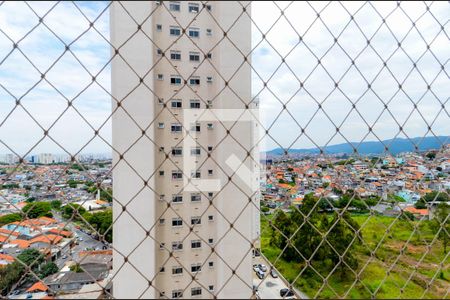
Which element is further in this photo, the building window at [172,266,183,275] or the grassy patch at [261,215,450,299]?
the grassy patch at [261,215,450,299]

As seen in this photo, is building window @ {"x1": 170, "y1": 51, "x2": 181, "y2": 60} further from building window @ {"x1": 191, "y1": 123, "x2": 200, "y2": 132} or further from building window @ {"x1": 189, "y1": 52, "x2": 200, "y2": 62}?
building window @ {"x1": 191, "y1": 123, "x2": 200, "y2": 132}

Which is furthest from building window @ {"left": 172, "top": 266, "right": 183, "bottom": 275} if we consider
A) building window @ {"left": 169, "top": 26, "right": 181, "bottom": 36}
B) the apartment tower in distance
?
building window @ {"left": 169, "top": 26, "right": 181, "bottom": 36}

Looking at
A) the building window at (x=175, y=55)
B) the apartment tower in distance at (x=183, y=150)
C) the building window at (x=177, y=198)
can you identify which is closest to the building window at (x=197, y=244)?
the apartment tower in distance at (x=183, y=150)

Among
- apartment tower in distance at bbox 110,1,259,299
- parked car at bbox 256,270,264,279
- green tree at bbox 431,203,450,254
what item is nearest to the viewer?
apartment tower in distance at bbox 110,1,259,299

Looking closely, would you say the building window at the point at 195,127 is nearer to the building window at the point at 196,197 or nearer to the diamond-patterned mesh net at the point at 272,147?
the diamond-patterned mesh net at the point at 272,147

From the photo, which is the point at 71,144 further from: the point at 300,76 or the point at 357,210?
the point at 357,210

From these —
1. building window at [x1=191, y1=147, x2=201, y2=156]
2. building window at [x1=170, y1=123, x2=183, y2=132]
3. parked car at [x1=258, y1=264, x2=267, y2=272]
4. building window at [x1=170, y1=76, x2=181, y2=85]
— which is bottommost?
parked car at [x1=258, y1=264, x2=267, y2=272]

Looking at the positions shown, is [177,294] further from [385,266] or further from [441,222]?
[441,222]

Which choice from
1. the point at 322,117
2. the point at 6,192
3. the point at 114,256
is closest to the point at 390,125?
the point at 322,117

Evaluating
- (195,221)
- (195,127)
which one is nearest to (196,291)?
(195,221)
